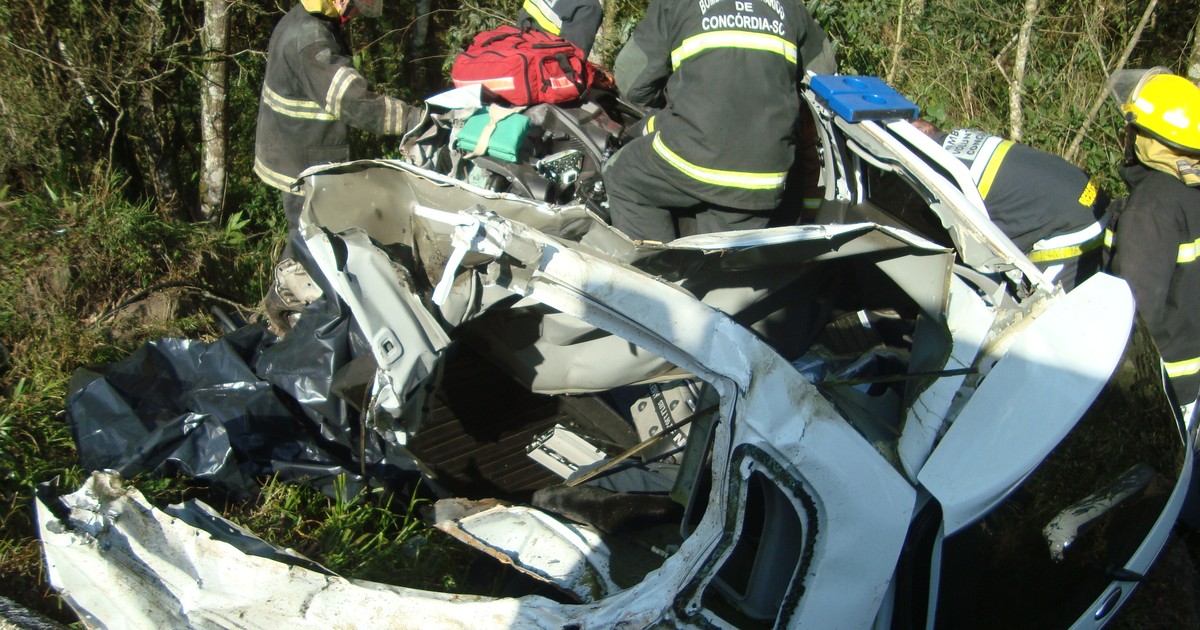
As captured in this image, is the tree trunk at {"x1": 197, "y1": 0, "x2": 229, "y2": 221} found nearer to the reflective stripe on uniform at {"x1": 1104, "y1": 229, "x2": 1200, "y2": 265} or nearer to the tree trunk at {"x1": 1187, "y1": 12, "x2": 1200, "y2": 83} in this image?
the reflective stripe on uniform at {"x1": 1104, "y1": 229, "x2": 1200, "y2": 265}

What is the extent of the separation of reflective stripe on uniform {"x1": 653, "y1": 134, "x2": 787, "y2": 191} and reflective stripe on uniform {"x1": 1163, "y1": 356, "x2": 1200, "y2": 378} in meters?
1.73

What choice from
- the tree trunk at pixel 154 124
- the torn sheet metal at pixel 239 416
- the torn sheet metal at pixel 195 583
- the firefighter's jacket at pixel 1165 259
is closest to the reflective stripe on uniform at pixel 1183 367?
the firefighter's jacket at pixel 1165 259

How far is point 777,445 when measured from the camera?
A: 1.91 metres

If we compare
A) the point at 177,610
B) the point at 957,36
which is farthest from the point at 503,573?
the point at 957,36

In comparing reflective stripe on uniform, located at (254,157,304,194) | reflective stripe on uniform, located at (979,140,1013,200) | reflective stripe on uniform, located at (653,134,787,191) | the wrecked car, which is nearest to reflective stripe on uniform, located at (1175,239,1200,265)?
reflective stripe on uniform, located at (979,140,1013,200)

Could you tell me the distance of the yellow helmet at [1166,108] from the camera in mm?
3354

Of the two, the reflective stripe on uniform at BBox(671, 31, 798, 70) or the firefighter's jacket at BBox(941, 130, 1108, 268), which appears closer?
the reflective stripe on uniform at BBox(671, 31, 798, 70)

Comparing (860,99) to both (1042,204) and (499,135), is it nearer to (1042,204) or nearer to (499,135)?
(1042,204)

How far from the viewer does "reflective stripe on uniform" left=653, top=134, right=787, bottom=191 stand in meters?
3.30

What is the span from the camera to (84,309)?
4133 mm

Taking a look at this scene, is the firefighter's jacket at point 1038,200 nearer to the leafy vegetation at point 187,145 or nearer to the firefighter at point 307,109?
the firefighter at point 307,109

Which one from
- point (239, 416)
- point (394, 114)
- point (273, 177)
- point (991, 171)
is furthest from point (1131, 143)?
point (273, 177)

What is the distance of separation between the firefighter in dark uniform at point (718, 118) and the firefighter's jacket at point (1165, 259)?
128cm

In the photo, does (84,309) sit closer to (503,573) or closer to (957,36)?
(503,573)
